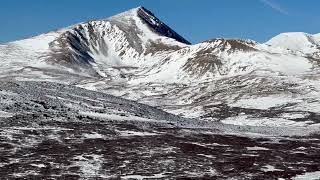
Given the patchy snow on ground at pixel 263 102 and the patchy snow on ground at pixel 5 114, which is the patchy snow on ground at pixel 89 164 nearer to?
the patchy snow on ground at pixel 5 114

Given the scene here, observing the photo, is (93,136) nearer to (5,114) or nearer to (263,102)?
(5,114)

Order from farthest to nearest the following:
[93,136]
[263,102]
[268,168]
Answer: [263,102]
[93,136]
[268,168]

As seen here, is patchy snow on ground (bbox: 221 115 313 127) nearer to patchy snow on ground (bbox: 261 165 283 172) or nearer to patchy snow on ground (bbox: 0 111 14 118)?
patchy snow on ground (bbox: 0 111 14 118)

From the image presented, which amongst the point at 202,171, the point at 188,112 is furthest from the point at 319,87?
the point at 202,171

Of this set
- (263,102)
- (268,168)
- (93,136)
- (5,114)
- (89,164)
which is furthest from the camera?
(263,102)

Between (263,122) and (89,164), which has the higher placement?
(263,122)

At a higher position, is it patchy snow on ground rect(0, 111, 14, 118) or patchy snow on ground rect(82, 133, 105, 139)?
patchy snow on ground rect(0, 111, 14, 118)

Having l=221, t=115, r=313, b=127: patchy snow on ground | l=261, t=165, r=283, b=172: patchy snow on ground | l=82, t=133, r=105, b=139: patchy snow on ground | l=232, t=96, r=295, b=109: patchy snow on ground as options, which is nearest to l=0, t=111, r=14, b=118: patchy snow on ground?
l=82, t=133, r=105, b=139: patchy snow on ground

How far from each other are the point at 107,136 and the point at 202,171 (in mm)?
18952

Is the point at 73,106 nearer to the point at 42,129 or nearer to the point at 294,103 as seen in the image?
the point at 42,129

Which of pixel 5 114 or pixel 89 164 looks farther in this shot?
pixel 5 114

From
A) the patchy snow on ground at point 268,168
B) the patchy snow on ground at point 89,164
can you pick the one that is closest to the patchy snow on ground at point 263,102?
the patchy snow on ground at point 268,168

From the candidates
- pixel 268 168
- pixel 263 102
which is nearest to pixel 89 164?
pixel 268 168

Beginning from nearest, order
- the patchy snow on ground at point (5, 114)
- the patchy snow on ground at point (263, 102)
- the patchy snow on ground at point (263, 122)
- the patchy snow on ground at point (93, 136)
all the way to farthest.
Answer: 1. the patchy snow on ground at point (93, 136)
2. the patchy snow on ground at point (5, 114)
3. the patchy snow on ground at point (263, 122)
4. the patchy snow on ground at point (263, 102)
